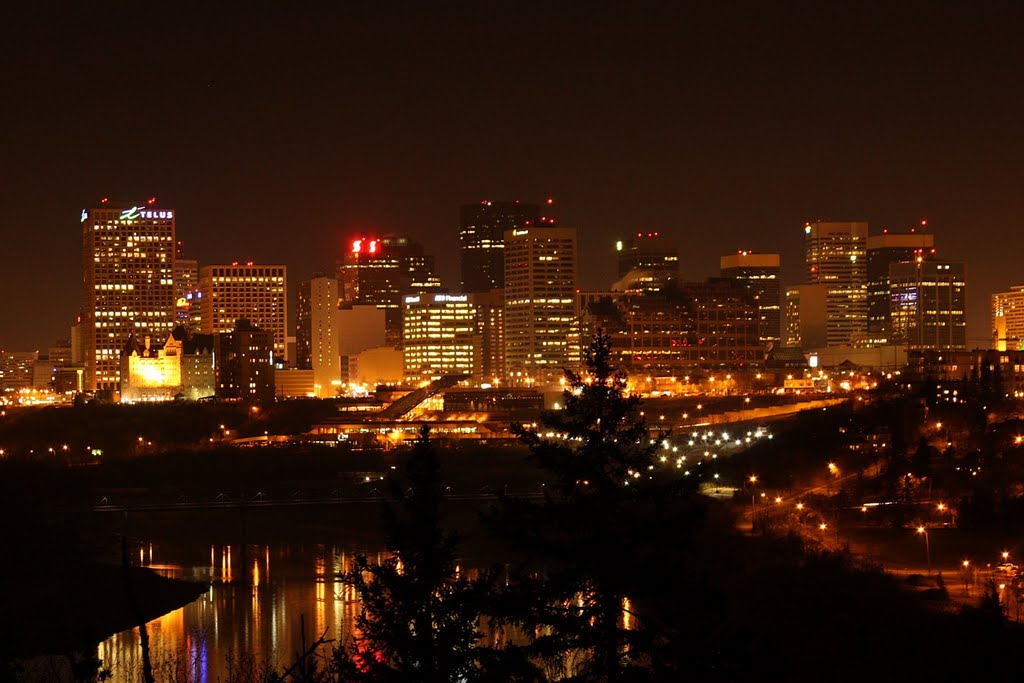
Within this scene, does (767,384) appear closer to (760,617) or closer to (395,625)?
→ (760,617)

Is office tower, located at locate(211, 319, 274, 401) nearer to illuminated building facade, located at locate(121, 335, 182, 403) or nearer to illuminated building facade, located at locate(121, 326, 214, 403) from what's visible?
illuminated building facade, located at locate(121, 326, 214, 403)

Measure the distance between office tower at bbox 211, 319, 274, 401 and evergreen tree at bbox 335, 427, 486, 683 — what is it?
154087mm

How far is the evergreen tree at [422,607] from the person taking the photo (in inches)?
734

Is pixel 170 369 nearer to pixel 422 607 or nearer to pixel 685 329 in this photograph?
pixel 685 329

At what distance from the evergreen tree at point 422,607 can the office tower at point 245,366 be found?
154 metres

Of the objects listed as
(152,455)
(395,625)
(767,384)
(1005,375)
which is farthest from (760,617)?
(767,384)

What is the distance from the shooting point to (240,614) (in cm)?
4734

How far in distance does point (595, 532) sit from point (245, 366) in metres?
159

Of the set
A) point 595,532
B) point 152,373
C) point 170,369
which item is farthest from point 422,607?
point 152,373

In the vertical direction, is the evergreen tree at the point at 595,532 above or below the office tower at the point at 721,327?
below

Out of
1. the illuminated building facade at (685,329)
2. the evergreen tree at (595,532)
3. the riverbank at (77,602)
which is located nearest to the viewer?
the evergreen tree at (595,532)

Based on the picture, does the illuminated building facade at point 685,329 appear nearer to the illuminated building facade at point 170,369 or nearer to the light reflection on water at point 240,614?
the illuminated building facade at point 170,369

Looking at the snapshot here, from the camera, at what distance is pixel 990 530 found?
56.6 meters

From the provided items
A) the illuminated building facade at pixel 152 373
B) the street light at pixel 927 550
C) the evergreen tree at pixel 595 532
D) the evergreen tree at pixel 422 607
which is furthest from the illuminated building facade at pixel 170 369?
the evergreen tree at pixel 595 532
